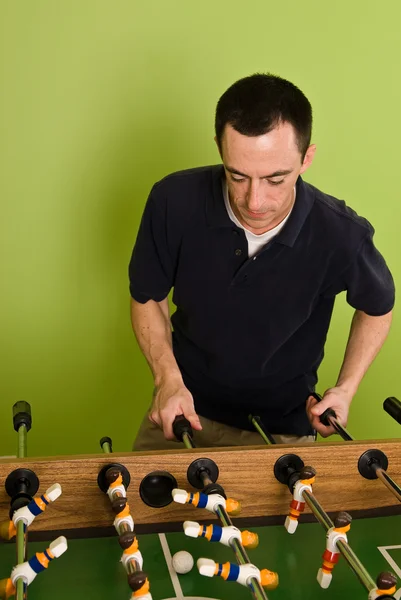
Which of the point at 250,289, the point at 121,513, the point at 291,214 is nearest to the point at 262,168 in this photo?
the point at 291,214

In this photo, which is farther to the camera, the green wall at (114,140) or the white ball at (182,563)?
the green wall at (114,140)

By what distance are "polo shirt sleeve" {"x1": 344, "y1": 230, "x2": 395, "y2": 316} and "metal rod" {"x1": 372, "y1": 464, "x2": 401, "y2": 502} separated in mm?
656

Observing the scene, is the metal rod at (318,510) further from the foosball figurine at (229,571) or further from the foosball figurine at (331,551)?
the foosball figurine at (229,571)

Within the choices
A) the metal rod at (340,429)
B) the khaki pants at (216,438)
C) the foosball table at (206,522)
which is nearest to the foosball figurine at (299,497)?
the foosball table at (206,522)

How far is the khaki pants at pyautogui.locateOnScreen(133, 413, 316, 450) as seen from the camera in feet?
7.39

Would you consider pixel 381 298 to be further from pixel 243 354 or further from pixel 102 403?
pixel 102 403

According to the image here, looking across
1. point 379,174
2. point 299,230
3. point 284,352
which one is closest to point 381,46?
point 379,174

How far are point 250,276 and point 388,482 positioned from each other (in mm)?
720

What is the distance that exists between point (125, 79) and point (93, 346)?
98cm

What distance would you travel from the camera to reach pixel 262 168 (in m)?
1.83

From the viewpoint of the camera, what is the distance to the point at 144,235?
216 cm

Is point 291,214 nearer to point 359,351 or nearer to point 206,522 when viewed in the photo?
point 359,351

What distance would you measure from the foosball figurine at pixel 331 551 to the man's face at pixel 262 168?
0.79 metres

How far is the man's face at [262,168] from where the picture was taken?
182cm
